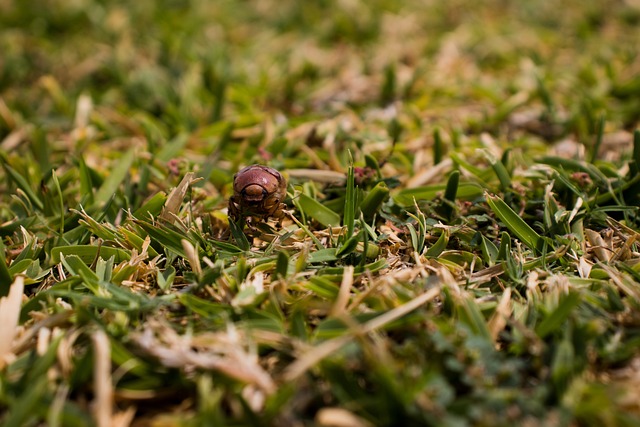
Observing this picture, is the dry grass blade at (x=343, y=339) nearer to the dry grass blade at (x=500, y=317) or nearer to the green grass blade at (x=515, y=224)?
the dry grass blade at (x=500, y=317)

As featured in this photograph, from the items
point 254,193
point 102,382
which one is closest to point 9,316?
point 102,382

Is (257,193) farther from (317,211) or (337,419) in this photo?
(337,419)

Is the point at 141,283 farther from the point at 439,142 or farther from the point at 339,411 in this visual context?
the point at 439,142

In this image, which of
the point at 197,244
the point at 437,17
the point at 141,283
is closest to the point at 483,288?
the point at 197,244

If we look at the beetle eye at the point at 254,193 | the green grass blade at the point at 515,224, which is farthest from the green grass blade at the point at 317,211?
the green grass blade at the point at 515,224

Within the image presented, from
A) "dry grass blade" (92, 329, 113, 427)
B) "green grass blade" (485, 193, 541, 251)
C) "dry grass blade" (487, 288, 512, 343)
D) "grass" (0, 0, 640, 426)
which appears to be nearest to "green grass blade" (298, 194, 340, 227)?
"grass" (0, 0, 640, 426)

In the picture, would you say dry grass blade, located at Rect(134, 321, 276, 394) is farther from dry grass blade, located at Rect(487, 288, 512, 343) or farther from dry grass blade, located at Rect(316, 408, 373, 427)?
dry grass blade, located at Rect(487, 288, 512, 343)
